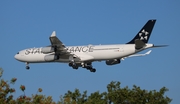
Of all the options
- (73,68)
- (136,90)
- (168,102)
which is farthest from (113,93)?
(73,68)

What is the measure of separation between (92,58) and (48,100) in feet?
113

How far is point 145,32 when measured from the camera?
64562mm

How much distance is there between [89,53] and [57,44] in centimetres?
463

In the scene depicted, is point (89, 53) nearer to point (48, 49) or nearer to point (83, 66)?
point (83, 66)

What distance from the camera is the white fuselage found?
6262 cm

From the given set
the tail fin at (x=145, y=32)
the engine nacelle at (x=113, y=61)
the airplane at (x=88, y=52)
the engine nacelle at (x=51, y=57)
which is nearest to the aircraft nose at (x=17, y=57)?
the airplane at (x=88, y=52)

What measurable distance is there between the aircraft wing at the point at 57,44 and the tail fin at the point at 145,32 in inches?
379

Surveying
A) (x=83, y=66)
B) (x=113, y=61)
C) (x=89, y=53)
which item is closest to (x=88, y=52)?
(x=89, y=53)

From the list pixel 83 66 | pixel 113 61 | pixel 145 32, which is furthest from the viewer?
pixel 83 66

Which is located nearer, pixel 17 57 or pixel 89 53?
pixel 89 53

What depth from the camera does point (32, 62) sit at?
236ft

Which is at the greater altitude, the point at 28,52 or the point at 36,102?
the point at 28,52

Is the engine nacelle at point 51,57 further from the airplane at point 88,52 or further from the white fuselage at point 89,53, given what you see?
the white fuselage at point 89,53

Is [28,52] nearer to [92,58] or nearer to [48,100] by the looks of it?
[92,58]
